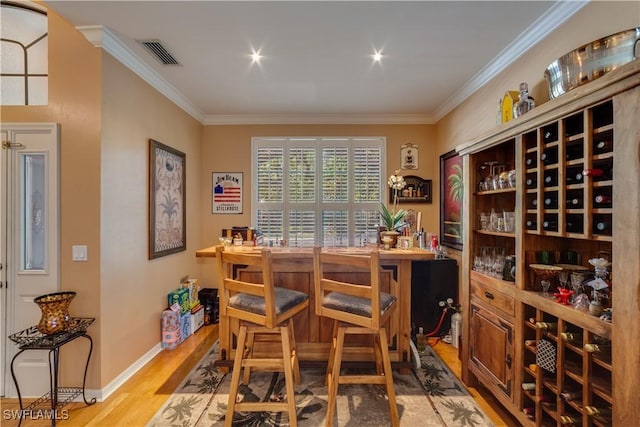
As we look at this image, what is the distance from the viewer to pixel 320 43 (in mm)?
2438

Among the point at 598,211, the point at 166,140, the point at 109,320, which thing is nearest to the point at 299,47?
the point at 166,140

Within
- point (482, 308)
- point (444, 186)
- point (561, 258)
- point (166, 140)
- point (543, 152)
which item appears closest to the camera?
point (543, 152)

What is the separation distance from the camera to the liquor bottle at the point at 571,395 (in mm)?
1558

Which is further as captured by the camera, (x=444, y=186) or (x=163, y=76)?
(x=444, y=186)

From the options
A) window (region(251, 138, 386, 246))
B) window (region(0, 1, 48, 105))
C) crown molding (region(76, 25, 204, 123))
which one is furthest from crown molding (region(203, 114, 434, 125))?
window (region(0, 1, 48, 105))

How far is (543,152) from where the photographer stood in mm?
1749

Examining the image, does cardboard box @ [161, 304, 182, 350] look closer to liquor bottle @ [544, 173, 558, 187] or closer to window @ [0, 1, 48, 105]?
window @ [0, 1, 48, 105]

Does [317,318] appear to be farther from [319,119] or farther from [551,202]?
[319,119]

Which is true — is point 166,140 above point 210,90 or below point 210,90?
below

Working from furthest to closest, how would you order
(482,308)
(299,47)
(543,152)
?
1. (299,47)
2. (482,308)
3. (543,152)

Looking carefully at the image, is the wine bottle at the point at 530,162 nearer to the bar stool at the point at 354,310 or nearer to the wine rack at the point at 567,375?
the wine rack at the point at 567,375

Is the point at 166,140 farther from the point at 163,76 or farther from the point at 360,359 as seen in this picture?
the point at 360,359

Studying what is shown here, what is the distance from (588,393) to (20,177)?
3.91m

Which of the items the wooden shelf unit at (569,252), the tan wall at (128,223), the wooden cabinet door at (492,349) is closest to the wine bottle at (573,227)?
the wooden shelf unit at (569,252)
